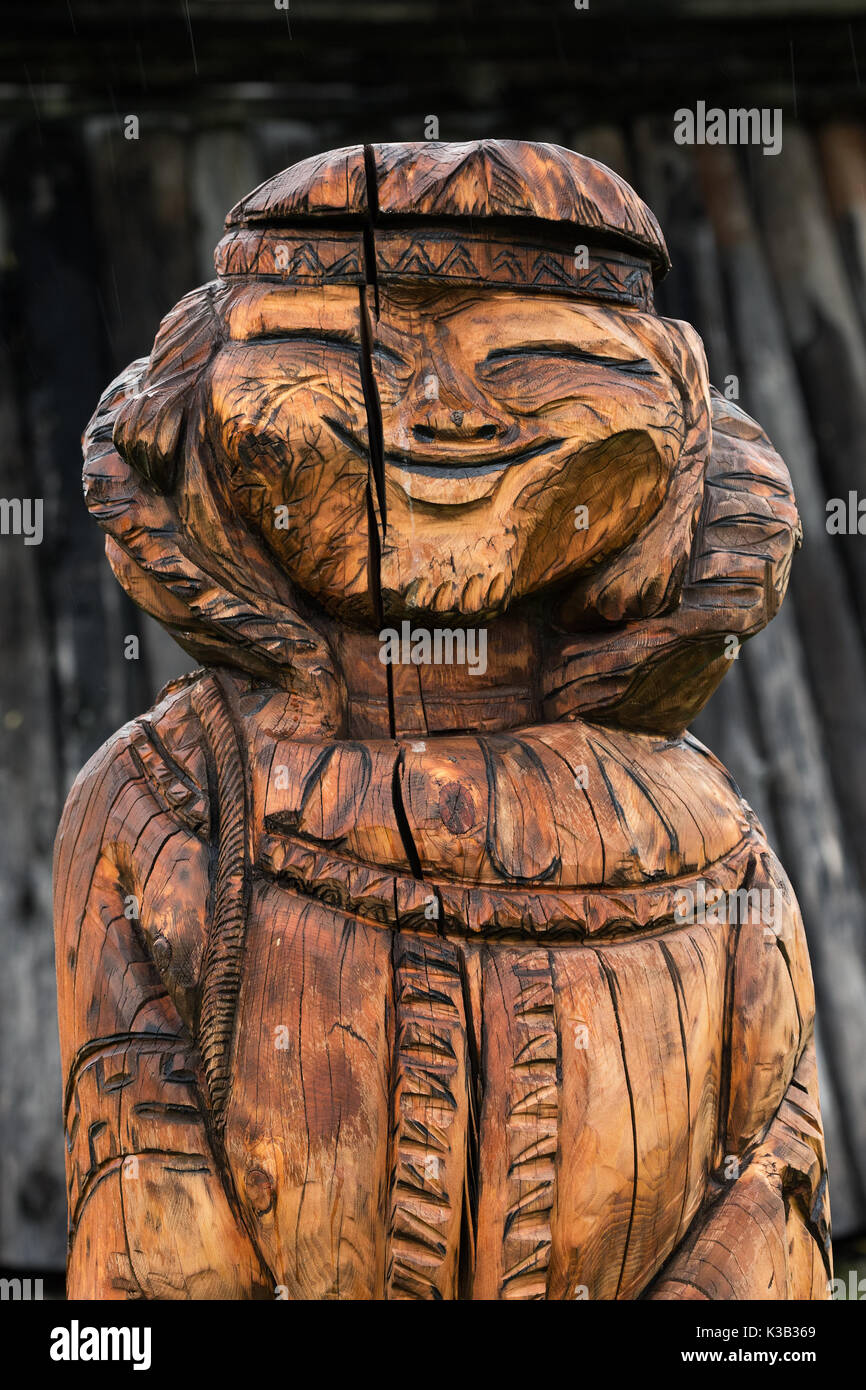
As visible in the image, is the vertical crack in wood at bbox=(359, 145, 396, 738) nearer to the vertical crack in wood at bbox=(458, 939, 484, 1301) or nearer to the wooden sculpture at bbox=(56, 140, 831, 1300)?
the wooden sculpture at bbox=(56, 140, 831, 1300)

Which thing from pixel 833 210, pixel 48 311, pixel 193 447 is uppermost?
pixel 833 210

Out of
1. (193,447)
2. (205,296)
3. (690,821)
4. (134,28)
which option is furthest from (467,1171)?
(134,28)

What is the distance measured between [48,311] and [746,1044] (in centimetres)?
313

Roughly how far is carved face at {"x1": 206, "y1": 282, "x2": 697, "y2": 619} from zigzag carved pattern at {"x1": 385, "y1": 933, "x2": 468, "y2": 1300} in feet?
1.85

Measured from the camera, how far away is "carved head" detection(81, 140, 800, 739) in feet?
6.34

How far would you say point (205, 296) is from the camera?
2.12m

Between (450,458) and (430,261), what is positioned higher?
(430,261)

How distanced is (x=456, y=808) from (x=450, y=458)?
0.48 m

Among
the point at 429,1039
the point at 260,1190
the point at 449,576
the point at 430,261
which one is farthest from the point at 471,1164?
the point at 430,261

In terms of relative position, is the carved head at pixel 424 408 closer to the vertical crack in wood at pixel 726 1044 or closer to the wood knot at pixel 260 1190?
the vertical crack in wood at pixel 726 1044

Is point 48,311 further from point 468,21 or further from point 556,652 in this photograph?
point 556,652

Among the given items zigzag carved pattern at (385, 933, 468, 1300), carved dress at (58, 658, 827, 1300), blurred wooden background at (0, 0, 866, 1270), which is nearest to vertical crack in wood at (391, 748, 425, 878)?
carved dress at (58, 658, 827, 1300)

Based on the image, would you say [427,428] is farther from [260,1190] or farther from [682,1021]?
[260,1190]

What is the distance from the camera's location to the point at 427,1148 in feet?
6.01
